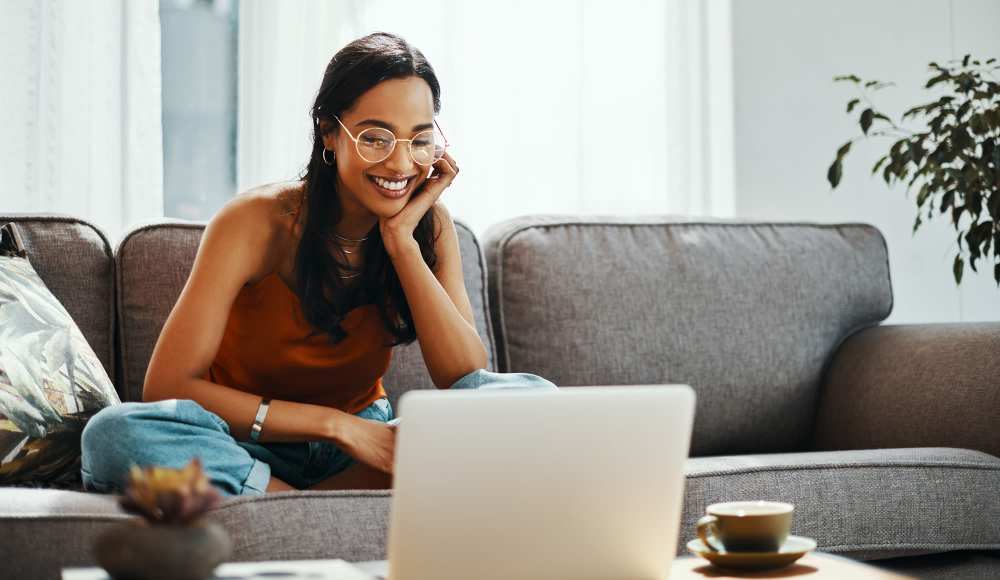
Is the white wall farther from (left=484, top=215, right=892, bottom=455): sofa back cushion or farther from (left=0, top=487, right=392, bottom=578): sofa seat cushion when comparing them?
(left=0, top=487, right=392, bottom=578): sofa seat cushion

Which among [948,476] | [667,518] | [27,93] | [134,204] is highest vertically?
[27,93]

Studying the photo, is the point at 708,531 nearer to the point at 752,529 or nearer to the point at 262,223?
the point at 752,529

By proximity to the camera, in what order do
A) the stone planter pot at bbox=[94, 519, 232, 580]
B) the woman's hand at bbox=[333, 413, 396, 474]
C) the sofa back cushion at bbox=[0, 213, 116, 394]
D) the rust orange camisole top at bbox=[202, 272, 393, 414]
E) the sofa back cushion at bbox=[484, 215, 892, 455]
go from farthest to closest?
the sofa back cushion at bbox=[484, 215, 892, 455] < the sofa back cushion at bbox=[0, 213, 116, 394] < the rust orange camisole top at bbox=[202, 272, 393, 414] < the woman's hand at bbox=[333, 413, 396, 474] < the stone planter pot at bbox=[94, 519, 232, 580]

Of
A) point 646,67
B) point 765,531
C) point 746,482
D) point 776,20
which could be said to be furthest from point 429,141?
point 776,20

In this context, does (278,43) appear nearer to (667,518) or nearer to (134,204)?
(134,204)

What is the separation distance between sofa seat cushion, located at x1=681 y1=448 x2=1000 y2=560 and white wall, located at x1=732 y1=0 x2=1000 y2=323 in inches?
70.8

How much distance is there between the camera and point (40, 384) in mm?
1745

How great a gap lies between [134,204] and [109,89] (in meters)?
0.29

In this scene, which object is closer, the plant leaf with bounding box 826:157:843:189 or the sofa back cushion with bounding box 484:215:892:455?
the sofa back cushion with bounding box 484:215:892:455

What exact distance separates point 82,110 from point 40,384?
1202 mm

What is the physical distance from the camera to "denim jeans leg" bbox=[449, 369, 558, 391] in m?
1.69

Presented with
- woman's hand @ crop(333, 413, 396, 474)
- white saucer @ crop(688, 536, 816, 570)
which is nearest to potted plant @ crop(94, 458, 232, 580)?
white saucer @ crop(688, 536, 816, 570)

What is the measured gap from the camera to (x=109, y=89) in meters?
2.78

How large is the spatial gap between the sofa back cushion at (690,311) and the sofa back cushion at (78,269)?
2.51 ft
